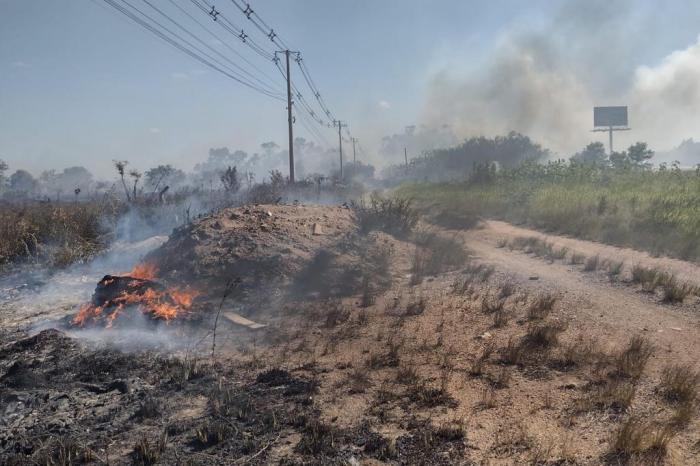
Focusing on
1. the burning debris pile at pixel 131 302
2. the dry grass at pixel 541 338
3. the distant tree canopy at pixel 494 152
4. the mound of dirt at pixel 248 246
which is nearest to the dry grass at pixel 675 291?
the dry grass at pixel 541 338

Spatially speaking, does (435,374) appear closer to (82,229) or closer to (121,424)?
(121,424)

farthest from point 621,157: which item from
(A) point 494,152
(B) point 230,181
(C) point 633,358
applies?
(C) point 633,358

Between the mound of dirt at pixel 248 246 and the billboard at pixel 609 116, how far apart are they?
61086 mm

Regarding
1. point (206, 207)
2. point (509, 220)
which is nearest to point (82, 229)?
point (206, 207)

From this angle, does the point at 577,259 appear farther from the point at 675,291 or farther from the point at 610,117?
the point at 610,117

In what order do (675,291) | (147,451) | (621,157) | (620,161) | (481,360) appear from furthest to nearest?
(621,157) → (620,161) → (675,291) → (481,360) → (147,451)

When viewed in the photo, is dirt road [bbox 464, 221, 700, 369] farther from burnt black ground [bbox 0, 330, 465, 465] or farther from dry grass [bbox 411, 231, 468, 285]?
burnt black ground [bbox 0, 330, 465, 465]

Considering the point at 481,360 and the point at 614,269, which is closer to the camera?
the point at 481,360

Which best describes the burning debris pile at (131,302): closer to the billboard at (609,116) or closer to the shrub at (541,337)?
the shrub at (541,337)

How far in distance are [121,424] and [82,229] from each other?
425 inches

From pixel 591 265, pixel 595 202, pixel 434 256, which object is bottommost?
pixel 591 265

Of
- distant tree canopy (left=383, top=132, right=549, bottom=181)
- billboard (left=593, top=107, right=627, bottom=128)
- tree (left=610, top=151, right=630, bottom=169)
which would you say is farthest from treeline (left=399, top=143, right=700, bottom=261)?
billboard (left=593, top=107, right=627, bottom=128)

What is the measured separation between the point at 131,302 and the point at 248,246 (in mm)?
3001

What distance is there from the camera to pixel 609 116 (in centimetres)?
6206
